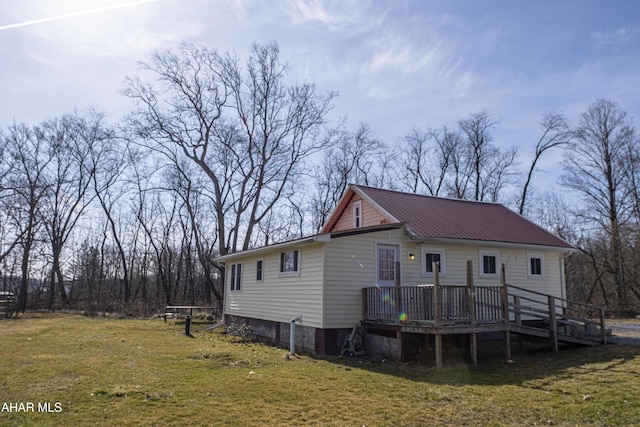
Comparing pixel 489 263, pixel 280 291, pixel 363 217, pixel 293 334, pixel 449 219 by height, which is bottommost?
pixel 293 334

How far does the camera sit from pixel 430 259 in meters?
14.7

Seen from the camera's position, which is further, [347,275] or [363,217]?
[363,217]

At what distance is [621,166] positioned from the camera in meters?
29.6

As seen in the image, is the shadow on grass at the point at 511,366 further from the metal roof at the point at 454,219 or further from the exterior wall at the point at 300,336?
the metal roof at the point at 454,219

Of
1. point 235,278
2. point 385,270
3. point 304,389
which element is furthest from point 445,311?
point 235,278

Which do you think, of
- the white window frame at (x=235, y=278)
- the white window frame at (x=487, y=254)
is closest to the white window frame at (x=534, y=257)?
the white window frame at (x=487, y=254)

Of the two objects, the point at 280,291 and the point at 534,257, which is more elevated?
the point at 534,257

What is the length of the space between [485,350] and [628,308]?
65.0ft

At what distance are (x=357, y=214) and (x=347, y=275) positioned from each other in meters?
5.47

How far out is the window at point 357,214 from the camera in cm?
1777

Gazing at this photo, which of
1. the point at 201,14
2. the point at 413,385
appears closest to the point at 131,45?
the point at 201,14

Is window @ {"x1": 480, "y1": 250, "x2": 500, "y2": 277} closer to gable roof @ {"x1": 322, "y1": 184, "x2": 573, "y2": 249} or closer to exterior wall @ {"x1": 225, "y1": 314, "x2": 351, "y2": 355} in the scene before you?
gable roof @ {"x1": 322, "y1": 184, "x2": 573, "y2": 249}

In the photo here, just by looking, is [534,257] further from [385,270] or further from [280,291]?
[280,291]

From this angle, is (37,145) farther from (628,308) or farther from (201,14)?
(628,308)
